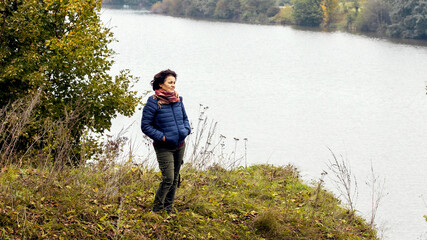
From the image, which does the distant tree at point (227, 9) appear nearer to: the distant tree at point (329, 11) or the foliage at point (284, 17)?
the foliage at point (284, 17)

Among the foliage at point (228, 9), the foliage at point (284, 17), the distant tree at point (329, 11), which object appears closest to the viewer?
the distant tree at point (329, 11)

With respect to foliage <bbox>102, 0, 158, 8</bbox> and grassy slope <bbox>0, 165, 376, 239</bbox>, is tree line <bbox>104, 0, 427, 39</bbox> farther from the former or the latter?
grassy slope <bbox>0, 165, 376, 239</bbox>

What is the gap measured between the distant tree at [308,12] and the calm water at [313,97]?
16099 millimetres

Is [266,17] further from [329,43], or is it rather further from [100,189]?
[100,189]

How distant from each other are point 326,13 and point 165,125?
80.8 m

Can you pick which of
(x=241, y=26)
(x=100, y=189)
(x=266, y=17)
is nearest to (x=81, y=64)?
(x=100, y=189)

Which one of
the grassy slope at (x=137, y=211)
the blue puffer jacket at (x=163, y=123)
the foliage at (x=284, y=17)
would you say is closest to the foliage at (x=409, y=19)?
the foliage at (x=284, y=17)

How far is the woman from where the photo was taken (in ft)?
19.7

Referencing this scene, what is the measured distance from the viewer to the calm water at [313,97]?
21.9 metres

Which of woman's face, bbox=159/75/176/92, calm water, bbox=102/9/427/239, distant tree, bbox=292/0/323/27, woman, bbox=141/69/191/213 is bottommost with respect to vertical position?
calm water, bbox=102/9/427/239

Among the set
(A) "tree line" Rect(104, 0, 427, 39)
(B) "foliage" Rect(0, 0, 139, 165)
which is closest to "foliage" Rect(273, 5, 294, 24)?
(A) "tree line" Rect(104, 0, 427, 39)

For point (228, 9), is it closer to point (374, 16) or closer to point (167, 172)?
point (374, 16)

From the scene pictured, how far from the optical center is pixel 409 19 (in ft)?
214

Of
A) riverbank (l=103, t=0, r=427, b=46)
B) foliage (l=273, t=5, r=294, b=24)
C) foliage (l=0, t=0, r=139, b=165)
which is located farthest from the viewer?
foliage (l=273, t=5, r=294, b=24)
